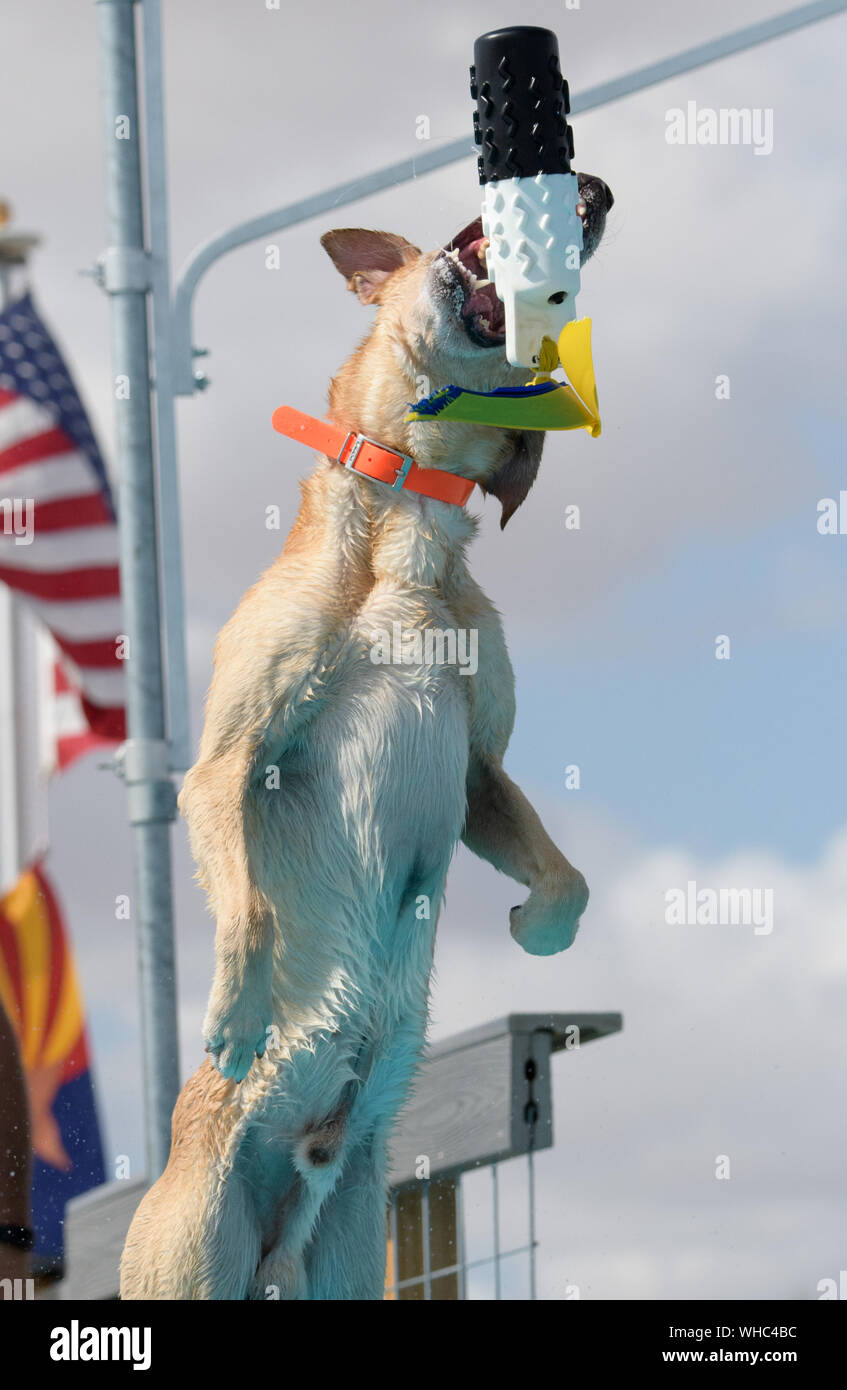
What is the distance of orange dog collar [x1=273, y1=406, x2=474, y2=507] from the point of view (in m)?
5.67

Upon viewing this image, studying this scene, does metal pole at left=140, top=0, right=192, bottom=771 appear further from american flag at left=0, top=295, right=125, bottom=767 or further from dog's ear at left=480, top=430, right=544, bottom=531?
american flag at left=0, top=295, right=125, bottom=767

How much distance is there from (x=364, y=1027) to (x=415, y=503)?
164cm

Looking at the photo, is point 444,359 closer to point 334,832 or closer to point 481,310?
point 481,310

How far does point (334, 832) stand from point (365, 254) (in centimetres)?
196

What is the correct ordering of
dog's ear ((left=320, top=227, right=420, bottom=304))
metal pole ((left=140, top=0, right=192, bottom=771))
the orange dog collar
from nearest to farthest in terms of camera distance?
the orange dog collar
dog's ear ((left=320, top=227, right=420, bottom=304))
metal pole ((left=140, top=0, right=192, bottom=771))

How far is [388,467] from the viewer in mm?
5668

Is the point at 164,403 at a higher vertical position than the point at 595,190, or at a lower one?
higher

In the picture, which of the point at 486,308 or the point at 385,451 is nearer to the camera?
the point at 486,308

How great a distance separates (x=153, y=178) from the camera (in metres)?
8.57

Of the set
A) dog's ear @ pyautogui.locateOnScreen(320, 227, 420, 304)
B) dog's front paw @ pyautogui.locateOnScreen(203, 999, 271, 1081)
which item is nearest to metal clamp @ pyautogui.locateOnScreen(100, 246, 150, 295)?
dog's ear @ pyautogui.locateOnScreen(320, 227, 420, 304)

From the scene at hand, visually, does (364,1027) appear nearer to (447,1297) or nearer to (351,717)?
(351,717)

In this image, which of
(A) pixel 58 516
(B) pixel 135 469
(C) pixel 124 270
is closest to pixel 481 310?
(B) pixel 135 469

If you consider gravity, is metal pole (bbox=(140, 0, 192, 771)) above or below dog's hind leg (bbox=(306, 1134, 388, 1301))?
above
